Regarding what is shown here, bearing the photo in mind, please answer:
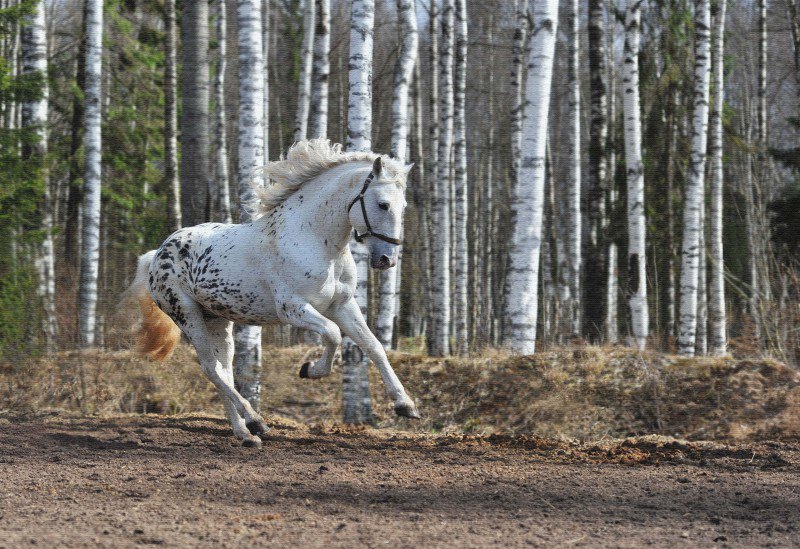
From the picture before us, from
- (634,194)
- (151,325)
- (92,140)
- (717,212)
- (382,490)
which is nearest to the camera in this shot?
(382,490)

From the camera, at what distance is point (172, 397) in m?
11.5

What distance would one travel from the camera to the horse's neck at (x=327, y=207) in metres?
6.96

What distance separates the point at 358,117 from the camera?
925cm

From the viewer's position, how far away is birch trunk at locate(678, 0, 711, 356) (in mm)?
14219

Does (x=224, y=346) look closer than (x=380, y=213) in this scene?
No

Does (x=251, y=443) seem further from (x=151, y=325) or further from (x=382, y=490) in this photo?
(x=382, y=490)

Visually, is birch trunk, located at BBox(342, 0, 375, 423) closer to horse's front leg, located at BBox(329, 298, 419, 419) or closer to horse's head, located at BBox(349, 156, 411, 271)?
horse's front leg, located at BBox(329, 298, 419, 419)

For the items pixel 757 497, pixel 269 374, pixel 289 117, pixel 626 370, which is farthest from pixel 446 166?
pixel 289 117

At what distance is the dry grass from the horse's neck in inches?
137

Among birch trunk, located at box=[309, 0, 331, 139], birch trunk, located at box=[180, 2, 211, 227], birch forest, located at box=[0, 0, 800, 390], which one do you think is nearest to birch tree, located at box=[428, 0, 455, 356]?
birch forest, located at box=[0, 0, 800, 390]

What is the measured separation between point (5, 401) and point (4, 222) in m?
2.35

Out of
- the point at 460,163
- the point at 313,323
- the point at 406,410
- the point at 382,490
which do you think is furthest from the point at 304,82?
the point at 382,490

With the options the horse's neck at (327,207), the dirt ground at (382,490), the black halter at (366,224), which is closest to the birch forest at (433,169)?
the horse's neck at (327,207)

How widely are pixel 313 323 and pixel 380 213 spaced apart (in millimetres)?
994
